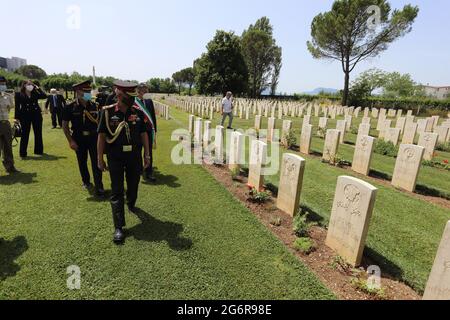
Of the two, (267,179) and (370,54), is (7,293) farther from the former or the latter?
(370,54)

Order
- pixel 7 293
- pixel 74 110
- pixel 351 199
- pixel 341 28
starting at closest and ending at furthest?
pixel 7 293, pixel 351 199, pixel 74 110, pixel 341 28

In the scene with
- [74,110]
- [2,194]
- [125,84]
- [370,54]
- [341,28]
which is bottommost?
[2,194]

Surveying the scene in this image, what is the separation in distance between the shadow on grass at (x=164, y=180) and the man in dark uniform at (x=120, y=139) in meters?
2.00

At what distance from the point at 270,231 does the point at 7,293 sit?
3.01 meters

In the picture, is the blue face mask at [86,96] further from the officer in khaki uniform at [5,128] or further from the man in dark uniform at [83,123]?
the officer in khaki uniform at [5,128]

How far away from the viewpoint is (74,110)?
4.74m

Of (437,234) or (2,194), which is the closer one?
(437,234)

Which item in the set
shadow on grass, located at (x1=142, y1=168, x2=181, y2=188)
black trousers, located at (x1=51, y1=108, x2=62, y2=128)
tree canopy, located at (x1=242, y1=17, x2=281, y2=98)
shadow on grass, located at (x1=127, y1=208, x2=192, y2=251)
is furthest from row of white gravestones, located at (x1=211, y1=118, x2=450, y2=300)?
tree canopy, located at (x1=242, y1=17, x2=281, y2=98)

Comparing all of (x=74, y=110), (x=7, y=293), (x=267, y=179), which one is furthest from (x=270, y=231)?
(x=74, y=110)

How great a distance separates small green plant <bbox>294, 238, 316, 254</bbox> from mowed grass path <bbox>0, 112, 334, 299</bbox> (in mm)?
203

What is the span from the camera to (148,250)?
334 cm

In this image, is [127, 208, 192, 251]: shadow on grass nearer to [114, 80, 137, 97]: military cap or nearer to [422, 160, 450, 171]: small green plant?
[114, 80, 137, 97]: military cap

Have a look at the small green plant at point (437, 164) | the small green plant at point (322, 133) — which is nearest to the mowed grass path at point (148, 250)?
the small green plant at point (437, 164)

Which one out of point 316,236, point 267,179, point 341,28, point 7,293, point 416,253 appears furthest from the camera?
point 341,28
